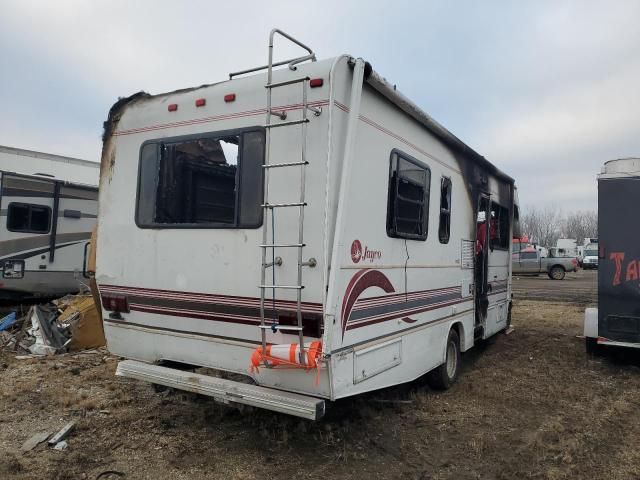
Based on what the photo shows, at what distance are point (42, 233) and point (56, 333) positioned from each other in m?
3.42

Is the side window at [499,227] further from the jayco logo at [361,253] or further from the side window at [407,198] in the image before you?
the jayco logo at [361,253]

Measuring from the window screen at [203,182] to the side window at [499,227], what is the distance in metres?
4.68

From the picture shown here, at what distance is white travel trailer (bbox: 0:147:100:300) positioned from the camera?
9711mm

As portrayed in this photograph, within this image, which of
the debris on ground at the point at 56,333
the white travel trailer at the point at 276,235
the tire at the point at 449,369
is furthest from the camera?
the debris on ground at the point at 56,333

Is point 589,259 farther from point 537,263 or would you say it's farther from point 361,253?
point 361,253

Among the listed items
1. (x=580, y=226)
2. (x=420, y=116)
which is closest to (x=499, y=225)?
(x=420, y=116)

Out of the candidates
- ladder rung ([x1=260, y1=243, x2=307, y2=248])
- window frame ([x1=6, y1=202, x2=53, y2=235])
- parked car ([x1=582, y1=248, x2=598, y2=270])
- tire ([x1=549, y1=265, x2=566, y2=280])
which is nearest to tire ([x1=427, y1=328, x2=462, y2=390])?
ladder rung ([x1=260, y1=243, x2=307, y2=248])

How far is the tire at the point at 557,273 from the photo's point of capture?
1091 inches

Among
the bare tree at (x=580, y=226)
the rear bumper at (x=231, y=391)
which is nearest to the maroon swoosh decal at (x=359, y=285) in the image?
the rear bumper at (x=231, y=391)

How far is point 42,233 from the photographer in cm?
1023

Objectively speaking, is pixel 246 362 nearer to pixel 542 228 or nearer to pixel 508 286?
pixel 508 286

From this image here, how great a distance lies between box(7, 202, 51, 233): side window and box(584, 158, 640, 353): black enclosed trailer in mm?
9536

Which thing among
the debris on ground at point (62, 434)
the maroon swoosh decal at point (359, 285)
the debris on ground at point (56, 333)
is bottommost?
the debris on ground at point (62, 434)

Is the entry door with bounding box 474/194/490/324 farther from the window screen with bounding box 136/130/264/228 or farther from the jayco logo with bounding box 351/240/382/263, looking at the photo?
A: the window screen with bounding box 136/130/264/228
